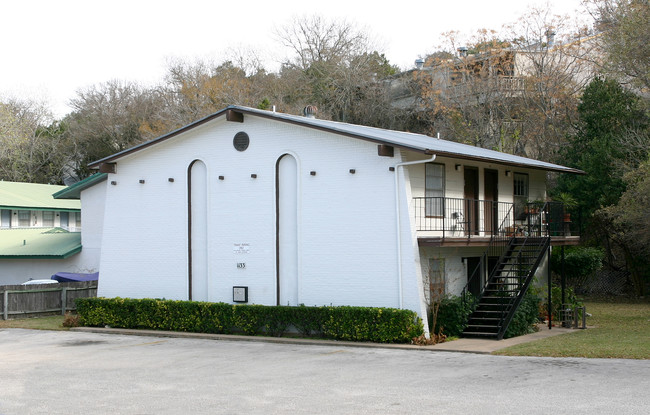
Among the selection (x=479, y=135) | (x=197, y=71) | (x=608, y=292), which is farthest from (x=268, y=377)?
(x=197, y=71)

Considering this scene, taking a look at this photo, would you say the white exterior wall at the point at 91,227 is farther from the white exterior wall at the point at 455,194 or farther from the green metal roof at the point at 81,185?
the white exterior wall at the point at 455,194

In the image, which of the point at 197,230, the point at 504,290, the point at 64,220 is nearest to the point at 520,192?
the point at 504,290

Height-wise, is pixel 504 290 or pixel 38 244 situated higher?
pixel 38 244

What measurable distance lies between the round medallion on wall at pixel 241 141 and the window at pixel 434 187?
18.3 ft

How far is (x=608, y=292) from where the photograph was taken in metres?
37.5

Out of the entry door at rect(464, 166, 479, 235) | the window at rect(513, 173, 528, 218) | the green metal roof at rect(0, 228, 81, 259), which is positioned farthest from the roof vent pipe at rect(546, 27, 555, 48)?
the green metal roof at rect(0, 228, 81, 259)

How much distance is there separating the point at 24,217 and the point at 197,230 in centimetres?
2332

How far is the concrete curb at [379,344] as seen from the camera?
62.6 ft

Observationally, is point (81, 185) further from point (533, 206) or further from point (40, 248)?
point (533, 206)

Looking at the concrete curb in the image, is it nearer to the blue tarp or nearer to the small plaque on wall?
the small plaque on wall

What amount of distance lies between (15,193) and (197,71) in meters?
20.5

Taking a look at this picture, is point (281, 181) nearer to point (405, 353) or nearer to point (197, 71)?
point (405, 353)

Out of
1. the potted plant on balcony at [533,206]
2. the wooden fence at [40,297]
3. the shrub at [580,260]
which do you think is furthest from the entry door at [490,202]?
the wooden fence at [40,297]

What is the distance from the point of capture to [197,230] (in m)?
24.5
